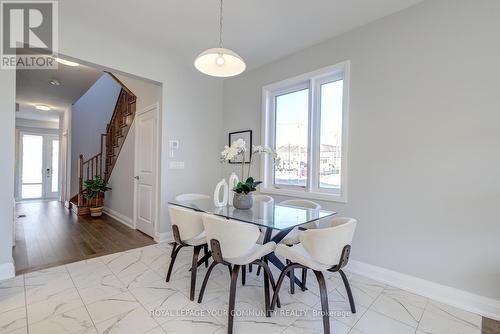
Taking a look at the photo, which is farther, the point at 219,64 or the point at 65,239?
the point at 65,239

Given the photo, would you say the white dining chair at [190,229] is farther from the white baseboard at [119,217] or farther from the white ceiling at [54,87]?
the white ceiling at [54,87]

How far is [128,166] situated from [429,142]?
459 cm

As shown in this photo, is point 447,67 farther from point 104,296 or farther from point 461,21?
point 104,296

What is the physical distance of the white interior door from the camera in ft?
12.0

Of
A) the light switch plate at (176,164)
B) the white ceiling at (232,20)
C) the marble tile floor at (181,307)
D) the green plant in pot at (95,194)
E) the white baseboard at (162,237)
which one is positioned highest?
the white ceiling at (232,20)

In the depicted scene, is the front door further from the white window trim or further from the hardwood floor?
the white window trim

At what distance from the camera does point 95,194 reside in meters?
4.93

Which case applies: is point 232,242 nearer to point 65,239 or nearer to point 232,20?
point 232,20

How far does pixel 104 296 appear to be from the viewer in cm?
202

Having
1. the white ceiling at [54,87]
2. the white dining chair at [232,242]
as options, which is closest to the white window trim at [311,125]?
the white dining chair at [232,242]

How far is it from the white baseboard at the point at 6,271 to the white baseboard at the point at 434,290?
11.5 feet

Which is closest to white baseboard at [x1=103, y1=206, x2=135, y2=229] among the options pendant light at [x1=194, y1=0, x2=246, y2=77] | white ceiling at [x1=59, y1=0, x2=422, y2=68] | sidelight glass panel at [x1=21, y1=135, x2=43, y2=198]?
white ceiling at [x1=59, y1=0, x2=422, y2=68]

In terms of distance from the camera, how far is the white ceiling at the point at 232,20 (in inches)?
90.7

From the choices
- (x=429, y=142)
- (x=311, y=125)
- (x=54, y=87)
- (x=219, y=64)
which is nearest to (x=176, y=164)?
(x=219, y=64)
